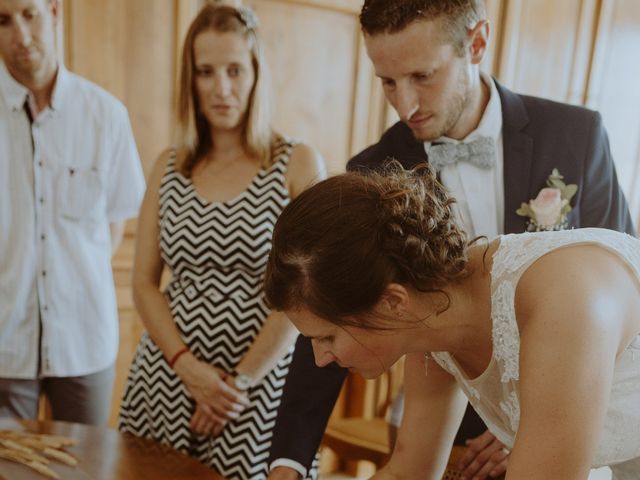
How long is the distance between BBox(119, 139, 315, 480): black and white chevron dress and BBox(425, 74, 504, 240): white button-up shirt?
0.49 m

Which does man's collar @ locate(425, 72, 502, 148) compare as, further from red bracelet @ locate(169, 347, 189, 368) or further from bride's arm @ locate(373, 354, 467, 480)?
Answer: red bracelet @ locate(169, 347, 189, 368)

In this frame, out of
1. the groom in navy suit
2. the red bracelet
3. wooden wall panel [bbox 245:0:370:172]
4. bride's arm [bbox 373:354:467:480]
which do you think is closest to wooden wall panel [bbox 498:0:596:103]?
wooden wall panel [bbox 245:0:370:172]

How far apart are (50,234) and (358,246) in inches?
59.7

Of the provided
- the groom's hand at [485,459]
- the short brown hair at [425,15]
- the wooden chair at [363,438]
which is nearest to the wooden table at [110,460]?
the groom's hand at [485,459]

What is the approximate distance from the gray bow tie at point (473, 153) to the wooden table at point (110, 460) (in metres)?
0.94

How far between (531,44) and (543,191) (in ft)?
8.16

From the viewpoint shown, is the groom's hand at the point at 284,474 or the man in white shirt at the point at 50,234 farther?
the man in white shirt at the point at 50,234

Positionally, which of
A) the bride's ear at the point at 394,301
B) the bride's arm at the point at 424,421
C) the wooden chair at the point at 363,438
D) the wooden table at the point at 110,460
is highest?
the bride's ear at the point at 394,301

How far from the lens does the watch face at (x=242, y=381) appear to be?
1.76 metres

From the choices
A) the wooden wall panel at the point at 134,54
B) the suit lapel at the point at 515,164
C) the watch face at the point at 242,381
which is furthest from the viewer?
the wooden wall panel at the point at 134,54

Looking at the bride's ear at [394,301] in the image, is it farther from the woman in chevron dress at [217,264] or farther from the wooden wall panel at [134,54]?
the wooden wall panel at [134,54]

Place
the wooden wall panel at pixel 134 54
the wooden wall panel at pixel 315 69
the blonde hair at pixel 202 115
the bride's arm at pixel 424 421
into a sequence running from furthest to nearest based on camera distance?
the wooden wall panel at pixel 315 69, the wooden wall panel at pixel 134 54, the blonde hair at pixel 202 115, the bride's arm at pixel 424 421

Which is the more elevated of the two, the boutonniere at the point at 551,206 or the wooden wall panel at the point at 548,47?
the wooden wall panel at the point at 548,47

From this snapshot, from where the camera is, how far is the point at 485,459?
1.47 meters
